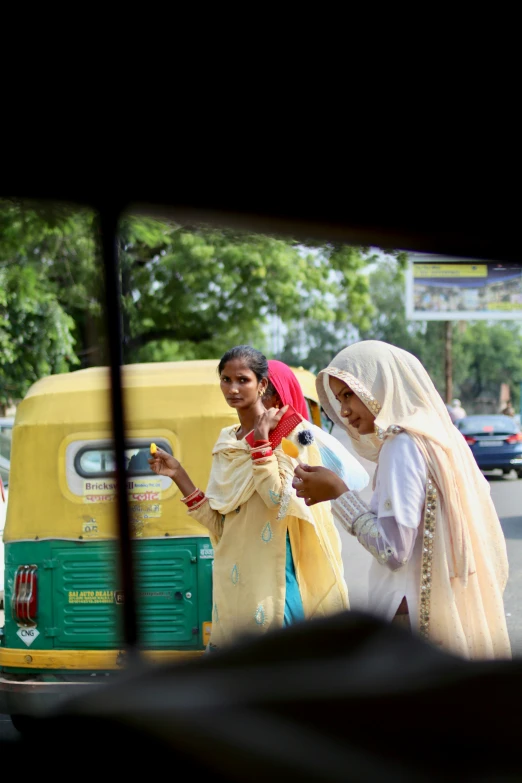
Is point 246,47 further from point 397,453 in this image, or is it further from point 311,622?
point 397,453

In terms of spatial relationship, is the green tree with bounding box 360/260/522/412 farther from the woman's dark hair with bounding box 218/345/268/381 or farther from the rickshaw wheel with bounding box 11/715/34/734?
the rickshaw wheel with bounding box 11/715/34/734

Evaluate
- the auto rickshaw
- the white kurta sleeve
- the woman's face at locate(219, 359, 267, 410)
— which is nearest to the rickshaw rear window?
the auto rickshaw

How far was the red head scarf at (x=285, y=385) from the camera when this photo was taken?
2.34m

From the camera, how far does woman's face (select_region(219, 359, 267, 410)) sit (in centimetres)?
230

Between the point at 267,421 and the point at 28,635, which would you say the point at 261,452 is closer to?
the point at 267,421

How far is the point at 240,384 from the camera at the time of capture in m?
2.30

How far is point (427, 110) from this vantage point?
42.7 inches

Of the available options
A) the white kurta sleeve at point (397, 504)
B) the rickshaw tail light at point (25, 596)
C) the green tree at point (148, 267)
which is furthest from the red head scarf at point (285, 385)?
the rickshaw tail light at point (25, 596)

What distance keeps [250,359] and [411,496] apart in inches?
30.6

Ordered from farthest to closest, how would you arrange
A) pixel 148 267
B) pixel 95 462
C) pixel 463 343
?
pixel 463 343, pixel 95 462, pixel 148 267

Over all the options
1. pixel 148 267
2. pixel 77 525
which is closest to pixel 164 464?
pixel 148 267

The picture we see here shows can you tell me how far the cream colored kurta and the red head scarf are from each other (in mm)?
95

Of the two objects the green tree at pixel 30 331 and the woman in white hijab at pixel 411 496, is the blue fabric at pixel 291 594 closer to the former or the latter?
the woman in white hijab at pixel 411 496

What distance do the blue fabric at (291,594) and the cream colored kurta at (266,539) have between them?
0.05ft
